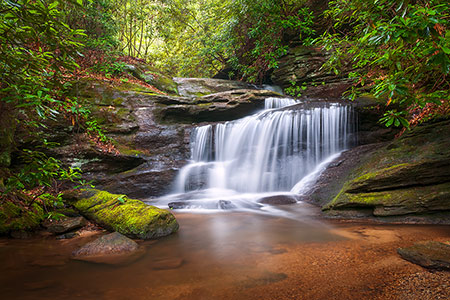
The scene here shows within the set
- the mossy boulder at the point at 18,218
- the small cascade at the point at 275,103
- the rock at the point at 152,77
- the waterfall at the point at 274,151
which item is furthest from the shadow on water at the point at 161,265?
the rock at the point at 152,77

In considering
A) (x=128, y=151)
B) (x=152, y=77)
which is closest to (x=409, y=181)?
(x=128, y=151)

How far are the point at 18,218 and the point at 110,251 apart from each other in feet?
6.73

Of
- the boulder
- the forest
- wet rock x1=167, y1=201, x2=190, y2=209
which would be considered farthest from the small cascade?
wet rock x1=167, y1=201, x2=190, y2=209

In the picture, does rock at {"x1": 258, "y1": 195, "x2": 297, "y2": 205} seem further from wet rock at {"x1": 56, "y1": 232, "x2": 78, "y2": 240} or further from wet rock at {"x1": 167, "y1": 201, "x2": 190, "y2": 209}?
wet rock at {"x1": 56, "y1": 232, "x2": 78, "y2": 240}

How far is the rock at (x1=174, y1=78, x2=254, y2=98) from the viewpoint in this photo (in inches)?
510

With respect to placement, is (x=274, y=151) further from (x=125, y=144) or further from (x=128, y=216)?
(x=128, y=216)

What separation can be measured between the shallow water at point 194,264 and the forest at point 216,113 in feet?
0.71

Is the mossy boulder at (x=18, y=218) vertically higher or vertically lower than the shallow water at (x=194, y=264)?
higher

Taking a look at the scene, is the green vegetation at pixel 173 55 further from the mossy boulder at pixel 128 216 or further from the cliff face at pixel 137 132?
the mossy boulder at pixel 128 216

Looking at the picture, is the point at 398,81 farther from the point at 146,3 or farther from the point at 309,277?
the point at 146,3

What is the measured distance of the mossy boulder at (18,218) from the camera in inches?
138

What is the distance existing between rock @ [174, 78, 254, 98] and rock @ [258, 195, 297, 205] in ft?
26.4

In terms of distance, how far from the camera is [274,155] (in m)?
8.29

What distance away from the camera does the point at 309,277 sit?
2068 mm
